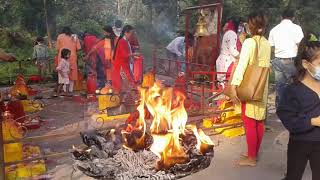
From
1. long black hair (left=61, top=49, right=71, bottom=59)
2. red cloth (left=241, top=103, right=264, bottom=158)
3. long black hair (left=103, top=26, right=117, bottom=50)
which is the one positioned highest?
long black hair (left=103, top=26, right=117, bottom=50)

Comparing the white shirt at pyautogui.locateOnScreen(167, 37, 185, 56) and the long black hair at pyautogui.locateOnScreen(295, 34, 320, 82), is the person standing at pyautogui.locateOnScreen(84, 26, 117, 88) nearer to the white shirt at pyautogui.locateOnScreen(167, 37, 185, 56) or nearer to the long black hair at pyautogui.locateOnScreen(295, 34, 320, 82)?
the white shirt at pyautogui.locateOnScreen(167, 37, 185, 56)

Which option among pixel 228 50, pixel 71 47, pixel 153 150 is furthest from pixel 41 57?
pixel 153 150

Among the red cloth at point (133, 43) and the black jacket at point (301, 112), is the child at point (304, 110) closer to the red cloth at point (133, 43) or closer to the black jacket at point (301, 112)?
the black jacket at point (301, 112)

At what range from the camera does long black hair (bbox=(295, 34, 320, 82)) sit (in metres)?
3.60

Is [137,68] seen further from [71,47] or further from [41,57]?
[41,57]

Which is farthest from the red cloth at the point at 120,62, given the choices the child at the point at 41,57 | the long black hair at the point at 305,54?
the long black hair at the point at 305,54

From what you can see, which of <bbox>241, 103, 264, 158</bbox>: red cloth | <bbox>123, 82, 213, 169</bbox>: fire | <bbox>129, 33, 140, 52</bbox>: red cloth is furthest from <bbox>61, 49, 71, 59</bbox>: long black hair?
<bbox>123, 82, 213, 169</bbox>: fire

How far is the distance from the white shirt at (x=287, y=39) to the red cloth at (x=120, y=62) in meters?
3.31

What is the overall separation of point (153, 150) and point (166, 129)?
36 cm

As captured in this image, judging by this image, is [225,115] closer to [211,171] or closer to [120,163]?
[211,171]

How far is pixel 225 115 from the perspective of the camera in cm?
719

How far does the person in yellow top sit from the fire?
3.76 ft

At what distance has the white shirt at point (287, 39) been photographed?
8.16 m

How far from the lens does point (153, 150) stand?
3.72m
